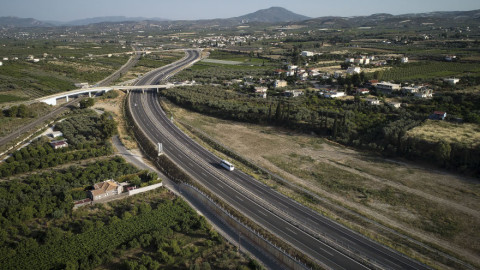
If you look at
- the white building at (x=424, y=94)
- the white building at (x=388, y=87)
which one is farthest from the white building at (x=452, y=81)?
the white building at (x=388, y=87)

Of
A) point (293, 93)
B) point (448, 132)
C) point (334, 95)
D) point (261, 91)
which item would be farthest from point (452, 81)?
point (261, 91)

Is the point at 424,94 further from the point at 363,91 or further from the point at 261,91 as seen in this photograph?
the point at 261,91

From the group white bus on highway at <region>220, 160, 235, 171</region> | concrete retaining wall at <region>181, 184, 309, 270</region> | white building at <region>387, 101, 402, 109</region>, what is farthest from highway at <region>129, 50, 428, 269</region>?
white building at <region>387, 101, 402, 109</region>

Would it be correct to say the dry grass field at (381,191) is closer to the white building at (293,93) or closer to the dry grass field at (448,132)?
the dry grass field at (448,132)

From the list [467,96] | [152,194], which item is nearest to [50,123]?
[152,194]

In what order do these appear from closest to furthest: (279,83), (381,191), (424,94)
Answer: (381,191)
(424,94)
(279,83)

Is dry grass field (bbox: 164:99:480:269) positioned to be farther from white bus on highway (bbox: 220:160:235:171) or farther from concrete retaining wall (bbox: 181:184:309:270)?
concrete retaining wall (bbox: 181:184:309:270)
